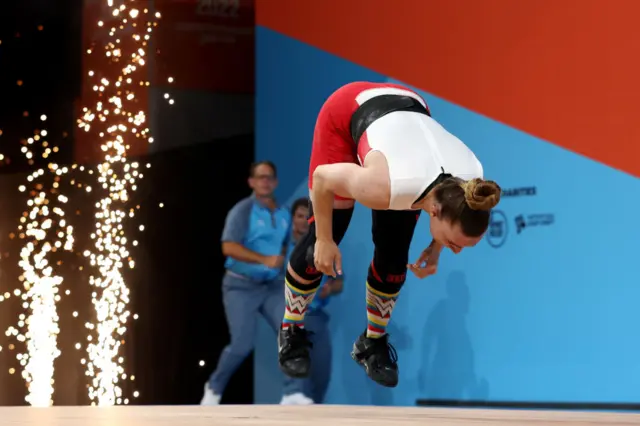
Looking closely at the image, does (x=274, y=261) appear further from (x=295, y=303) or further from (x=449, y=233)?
(x=449, y=233)

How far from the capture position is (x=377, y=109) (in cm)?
281

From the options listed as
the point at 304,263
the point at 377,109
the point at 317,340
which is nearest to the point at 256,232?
the point at 317,340

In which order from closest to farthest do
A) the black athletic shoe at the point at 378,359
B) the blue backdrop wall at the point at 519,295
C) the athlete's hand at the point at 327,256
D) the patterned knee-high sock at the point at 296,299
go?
the athlete's hand at the point at 327,256 → the black athletic shoe at the point at 378,359 → the patterned knee-high sock at the point at 296,299 → the blue backdrop wall at the point at 519,295

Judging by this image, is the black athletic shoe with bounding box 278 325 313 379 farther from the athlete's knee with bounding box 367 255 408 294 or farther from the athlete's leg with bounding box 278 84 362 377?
the athlete's knee with bounding box 367 255 408 294

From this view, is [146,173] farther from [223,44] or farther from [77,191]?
[223,44]

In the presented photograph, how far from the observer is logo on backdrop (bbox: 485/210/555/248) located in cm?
464

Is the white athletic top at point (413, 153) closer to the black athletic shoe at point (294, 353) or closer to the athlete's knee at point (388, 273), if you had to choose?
the athlete's knee at point (388, 273)

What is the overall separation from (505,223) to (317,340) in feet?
4.04

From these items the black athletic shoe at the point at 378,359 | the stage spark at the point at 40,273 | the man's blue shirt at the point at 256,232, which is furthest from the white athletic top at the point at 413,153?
the stage spark at the point at 40,273

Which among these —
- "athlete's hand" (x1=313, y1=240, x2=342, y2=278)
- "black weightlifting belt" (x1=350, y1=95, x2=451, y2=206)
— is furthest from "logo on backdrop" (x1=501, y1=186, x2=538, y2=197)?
"athlete's hand" (x1=313, y1=240, x2=342, y2=278)

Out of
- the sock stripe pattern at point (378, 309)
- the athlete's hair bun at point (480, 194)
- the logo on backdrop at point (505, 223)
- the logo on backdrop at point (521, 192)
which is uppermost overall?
the logo on backdrop at point (521, 192)

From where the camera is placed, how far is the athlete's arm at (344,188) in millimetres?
2477

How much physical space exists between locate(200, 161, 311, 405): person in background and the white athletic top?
2551 millimetres

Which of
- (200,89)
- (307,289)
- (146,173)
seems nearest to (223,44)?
(200,89)
